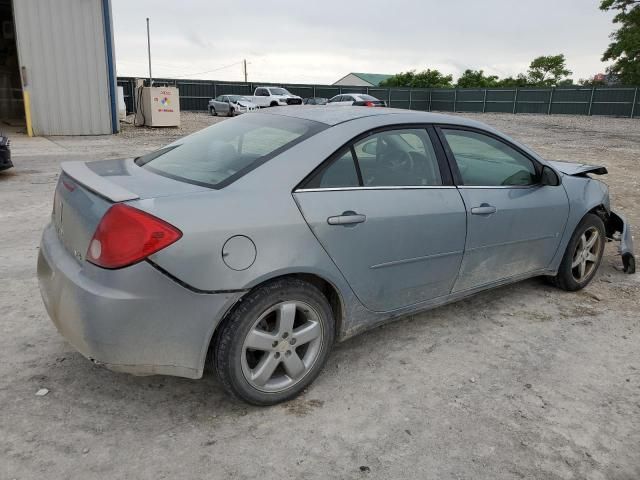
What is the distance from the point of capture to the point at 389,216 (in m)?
2.86

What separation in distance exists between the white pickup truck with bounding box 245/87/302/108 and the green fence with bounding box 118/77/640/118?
5.01 metres

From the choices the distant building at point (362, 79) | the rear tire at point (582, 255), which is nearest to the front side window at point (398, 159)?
the rear tire at point (582, 255)

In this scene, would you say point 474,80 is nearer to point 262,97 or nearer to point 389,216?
point 262,97

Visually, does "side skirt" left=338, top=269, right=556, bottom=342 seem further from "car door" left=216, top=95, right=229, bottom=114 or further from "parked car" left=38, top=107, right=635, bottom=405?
"car door" left=216, top=95, right=229, bottom=114

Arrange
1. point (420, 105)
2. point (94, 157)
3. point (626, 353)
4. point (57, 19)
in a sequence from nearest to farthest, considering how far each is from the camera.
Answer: point (626, 353)
point (94, 157)
point (57, 19)
point (420, 105)

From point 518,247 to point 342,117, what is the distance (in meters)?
1.61

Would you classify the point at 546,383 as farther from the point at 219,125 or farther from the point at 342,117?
the point at 219,125

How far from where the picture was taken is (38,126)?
51.7 feet

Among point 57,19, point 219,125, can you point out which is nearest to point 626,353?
point 219,125

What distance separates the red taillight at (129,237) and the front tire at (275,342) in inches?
19.1

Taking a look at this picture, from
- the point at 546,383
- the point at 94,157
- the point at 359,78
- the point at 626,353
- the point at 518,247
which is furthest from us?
the point at 359,78

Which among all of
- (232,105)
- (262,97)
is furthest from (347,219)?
(262,97)

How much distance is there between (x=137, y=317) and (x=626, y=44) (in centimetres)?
4710

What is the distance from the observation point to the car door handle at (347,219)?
264 centimetres
